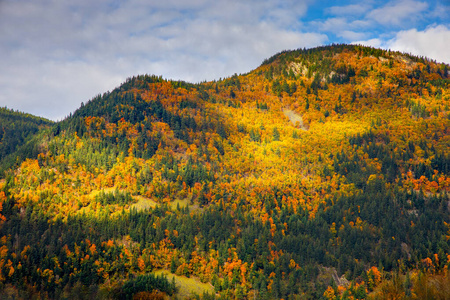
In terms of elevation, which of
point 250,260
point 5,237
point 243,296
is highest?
point 5,237

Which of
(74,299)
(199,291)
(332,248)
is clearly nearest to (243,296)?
(199,291)

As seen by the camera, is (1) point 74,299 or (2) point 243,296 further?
(2) point 243,296

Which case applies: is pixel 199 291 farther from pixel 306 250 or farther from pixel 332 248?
pixel 332 248

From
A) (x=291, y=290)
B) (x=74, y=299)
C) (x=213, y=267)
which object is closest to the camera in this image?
(x=74, y=299)

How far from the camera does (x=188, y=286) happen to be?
17550 centimetres

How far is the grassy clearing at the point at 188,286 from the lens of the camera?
170m

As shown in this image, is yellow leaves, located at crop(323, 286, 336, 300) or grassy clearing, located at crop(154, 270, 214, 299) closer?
yellow leaves, located at crop(323, 286, 336, 300)

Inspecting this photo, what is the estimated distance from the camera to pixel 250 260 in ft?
621

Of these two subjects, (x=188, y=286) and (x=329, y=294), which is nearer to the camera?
(x=329, y=294)

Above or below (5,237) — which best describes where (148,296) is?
below

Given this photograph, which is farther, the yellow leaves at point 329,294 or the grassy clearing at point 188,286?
the grassy clearing at point 188,286

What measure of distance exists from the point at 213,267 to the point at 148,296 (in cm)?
3514

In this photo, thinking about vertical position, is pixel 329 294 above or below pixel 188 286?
below

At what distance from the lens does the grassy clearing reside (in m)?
170
